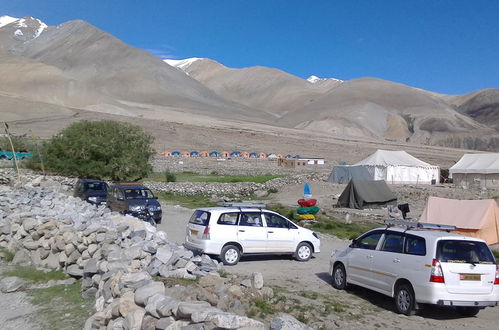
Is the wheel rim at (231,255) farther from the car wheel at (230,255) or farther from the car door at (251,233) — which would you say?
the car door at (251,233)

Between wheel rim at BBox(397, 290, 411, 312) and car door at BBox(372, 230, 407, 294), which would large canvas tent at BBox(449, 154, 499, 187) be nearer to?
car door at BBox(372, 230, 407, 294)

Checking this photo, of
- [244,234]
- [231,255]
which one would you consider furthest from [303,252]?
[231,255]

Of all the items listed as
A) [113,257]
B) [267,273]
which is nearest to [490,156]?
[267,273]

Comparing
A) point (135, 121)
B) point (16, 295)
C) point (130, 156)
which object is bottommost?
point (16, 295)

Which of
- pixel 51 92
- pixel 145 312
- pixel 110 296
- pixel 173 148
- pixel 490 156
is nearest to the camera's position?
pixel 145 312

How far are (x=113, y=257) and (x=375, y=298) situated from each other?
572 cm

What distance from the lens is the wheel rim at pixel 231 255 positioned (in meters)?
15.0

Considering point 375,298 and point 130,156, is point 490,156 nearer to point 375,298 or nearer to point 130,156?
point 130,156

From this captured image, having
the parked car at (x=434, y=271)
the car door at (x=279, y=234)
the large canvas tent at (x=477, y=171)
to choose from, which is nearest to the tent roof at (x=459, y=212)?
the car door at (x=279, y=234)

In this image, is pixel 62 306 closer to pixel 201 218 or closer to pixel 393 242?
pixel 201 218

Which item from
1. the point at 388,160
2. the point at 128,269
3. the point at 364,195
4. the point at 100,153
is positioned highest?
the point at 388,160

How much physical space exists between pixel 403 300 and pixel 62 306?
22.5ft

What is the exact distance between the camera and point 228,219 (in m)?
15.4

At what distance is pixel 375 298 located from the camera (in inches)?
464
